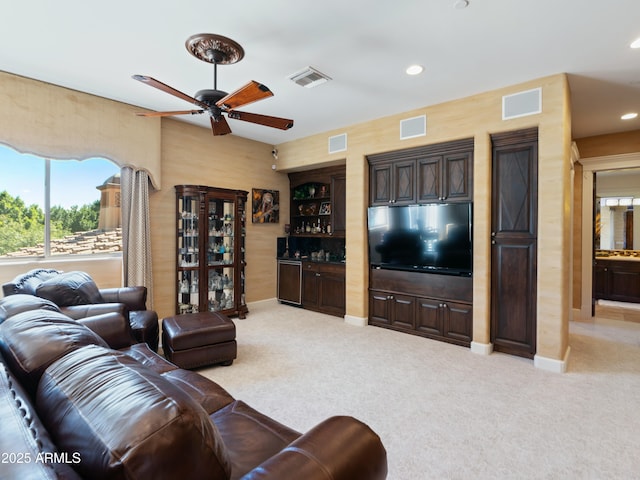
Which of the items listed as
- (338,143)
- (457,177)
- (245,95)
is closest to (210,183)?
(338,143)

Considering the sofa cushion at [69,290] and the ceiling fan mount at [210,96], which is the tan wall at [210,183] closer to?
the sofa cushion at [69,290]

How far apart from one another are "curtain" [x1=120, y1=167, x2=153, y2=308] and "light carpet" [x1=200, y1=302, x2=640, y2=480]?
62.0 inches

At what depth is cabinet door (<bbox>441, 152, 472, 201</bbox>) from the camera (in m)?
4.07

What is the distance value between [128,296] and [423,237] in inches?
138

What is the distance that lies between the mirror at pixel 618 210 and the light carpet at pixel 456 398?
3571 mm

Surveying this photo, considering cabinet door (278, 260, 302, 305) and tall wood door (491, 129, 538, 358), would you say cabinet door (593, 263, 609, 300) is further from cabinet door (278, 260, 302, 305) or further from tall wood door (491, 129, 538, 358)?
cabinet door (278, 260, 302, 305)

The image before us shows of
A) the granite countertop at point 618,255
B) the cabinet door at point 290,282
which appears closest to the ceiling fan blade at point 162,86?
the cabinet door at point 290,282

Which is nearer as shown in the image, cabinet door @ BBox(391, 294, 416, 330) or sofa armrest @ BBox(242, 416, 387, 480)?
sofa armrest @ BBox(242, 416, 387, 480)

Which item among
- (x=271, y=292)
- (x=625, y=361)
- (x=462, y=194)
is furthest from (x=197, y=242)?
(x=625, y=361)

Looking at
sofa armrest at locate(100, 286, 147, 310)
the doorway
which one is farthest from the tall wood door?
sofa armrest at locate(100, 286, 147, 310)

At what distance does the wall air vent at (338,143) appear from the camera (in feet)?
17.0

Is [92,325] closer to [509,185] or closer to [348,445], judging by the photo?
[348,445]

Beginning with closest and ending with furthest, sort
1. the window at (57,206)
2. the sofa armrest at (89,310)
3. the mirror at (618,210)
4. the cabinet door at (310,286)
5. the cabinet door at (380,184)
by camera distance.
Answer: the sofa armrest at (89,310) → the window at (57,206) → the cabinet door at (380,184) → the cabinet door at (310,286) → the mirror at (618,210)

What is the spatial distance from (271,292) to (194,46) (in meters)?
4.49
